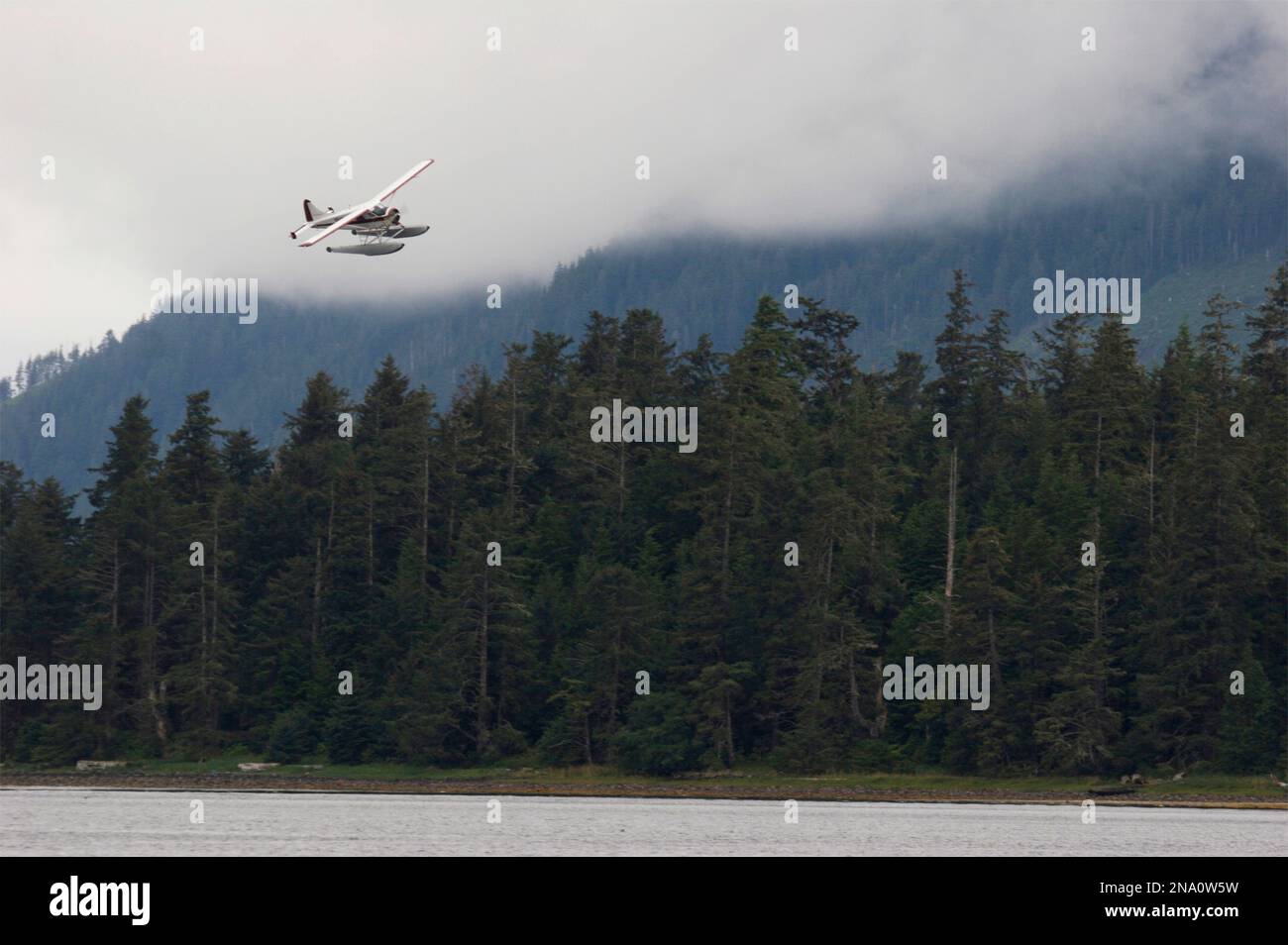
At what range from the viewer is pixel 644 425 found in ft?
400

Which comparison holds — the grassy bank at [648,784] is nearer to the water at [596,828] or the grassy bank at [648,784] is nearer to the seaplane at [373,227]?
the water at [596,828]

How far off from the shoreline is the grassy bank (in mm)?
56

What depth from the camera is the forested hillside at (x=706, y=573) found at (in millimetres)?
93438

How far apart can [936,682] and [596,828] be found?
3270 centimetres

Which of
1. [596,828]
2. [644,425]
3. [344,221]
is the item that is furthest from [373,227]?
[644,425]

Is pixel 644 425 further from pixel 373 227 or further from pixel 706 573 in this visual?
pixel 373 227

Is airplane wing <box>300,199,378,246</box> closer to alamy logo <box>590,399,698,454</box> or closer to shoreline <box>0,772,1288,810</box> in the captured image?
shoreline <box>0,772,1288,810</box>

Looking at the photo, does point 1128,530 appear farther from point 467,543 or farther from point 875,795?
point 467,543

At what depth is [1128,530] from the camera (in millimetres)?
101438
